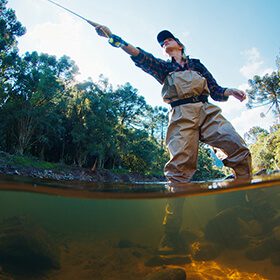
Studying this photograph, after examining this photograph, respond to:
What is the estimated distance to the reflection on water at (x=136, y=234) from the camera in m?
1.60

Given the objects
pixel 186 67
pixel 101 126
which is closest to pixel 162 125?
pixel 101 126

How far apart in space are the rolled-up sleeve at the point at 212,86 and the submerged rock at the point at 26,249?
2934mm

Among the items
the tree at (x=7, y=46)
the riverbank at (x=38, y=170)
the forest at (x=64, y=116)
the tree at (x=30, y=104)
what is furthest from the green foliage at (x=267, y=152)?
the tree at (x=7, y=46)

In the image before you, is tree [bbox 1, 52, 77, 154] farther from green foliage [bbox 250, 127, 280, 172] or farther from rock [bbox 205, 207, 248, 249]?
rock [bbox 205, 207, 248, 249]

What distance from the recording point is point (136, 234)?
186cm

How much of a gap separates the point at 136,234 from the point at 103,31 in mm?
A: 2441

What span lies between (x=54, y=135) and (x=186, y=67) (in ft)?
69.1

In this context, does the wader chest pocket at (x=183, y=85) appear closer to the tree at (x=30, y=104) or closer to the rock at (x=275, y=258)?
the rock at (x=275, y=258)

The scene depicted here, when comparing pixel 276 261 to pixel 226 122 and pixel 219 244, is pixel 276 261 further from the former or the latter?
pixel 226 122

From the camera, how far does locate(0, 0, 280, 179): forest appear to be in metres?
19.7

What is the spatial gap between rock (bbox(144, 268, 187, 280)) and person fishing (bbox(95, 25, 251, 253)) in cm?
151

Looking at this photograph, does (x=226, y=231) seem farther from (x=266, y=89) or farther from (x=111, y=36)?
(x=266, y=89)

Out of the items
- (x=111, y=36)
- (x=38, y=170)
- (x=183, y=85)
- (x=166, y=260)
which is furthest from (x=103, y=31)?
(x=38, y=170)

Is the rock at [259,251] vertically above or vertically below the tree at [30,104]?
below
